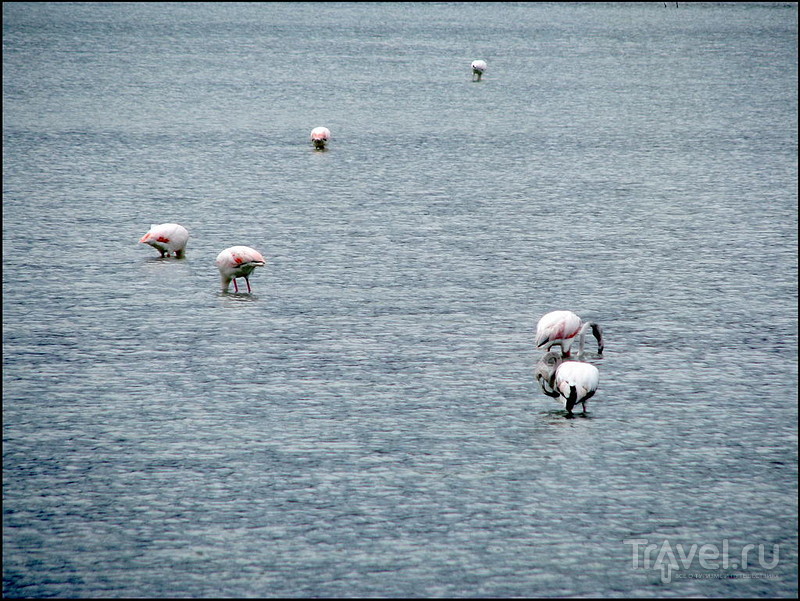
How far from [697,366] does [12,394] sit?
551 centimetres

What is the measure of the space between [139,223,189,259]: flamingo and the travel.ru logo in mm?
7074

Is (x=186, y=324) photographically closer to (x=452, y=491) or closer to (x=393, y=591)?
(x=452, y=491)

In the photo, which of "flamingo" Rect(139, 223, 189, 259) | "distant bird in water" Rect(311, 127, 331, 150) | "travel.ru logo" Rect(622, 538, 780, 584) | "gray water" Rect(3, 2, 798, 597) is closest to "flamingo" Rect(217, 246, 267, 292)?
"gray water" Rect(3, 2, 798, 597)

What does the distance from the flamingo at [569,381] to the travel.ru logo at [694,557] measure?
5.32ft

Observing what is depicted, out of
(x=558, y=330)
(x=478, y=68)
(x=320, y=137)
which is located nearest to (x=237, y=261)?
(x=558, y=330)

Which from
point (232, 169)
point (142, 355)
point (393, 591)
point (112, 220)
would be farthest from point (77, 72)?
point (393, 591)

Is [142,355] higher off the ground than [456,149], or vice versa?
[456,149]

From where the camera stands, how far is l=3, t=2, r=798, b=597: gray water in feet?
20.1

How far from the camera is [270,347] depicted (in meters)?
9.23

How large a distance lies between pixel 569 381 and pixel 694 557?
1.90m

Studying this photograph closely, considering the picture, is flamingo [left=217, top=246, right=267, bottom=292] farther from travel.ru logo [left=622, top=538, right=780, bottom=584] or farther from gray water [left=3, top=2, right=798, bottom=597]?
travel.ru logo [left=622, top=538, right=780, bottom=584]

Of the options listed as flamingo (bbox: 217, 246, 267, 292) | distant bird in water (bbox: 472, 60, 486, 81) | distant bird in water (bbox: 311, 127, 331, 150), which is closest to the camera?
flamingo (bbox: 217, 246, 267, 292)

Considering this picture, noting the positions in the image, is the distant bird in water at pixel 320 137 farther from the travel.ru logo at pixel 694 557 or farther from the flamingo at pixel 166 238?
the travel.ru logo at pixel 694 557

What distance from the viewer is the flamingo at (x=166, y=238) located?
11.8 m
